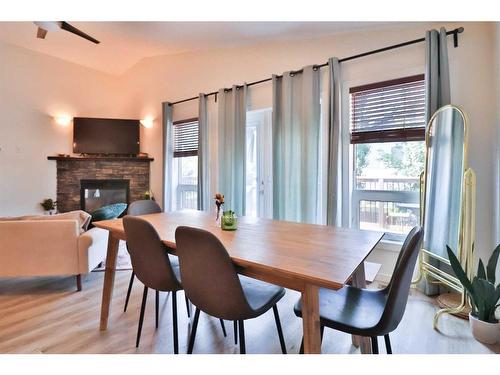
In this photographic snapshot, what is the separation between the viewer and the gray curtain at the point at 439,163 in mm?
2307

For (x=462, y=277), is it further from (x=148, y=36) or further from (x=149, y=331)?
(x=148, y=36)

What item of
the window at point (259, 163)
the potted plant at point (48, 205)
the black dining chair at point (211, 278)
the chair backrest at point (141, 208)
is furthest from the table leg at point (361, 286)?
the potted plant at point (48, 205)

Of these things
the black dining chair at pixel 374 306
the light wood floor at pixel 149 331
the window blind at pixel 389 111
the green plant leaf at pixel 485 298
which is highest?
the window blind at pixel 389 111

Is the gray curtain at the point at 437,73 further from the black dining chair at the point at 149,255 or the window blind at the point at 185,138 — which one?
the window blind at the point at 185,138

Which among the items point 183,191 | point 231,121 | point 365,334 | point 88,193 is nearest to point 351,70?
point 231,121

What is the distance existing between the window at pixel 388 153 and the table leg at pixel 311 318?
86.6 inches

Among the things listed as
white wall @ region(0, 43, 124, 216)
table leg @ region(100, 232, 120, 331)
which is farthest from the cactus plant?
white wall @ region(0, 43, 124, 216)

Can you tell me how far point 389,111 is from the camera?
283 centimetres

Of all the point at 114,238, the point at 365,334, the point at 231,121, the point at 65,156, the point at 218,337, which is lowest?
the point at 218,337

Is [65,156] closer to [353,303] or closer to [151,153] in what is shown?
[151,153]

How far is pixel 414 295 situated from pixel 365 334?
5.79 feet

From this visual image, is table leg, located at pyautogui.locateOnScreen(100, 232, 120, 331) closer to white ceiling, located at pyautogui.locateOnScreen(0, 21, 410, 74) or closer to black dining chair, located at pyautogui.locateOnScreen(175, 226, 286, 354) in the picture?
black dining chair, located at pyautogui.locateOnScreen(175, 226, 286, 354)

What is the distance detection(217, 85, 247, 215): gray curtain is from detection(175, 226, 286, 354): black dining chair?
2.44 meters

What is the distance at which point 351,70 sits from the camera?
300cm
